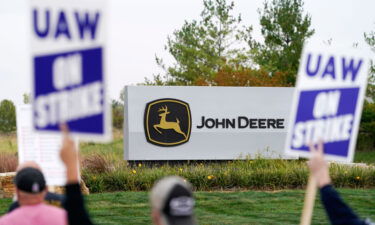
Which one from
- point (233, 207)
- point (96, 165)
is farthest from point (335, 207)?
point (96, 165)

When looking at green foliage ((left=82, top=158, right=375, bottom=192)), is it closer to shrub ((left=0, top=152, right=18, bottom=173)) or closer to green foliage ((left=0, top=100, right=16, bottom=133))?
shrub ((left=0, top=152, right=18, bottom=173))

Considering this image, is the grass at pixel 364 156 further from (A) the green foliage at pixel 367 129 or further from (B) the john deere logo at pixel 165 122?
(B) the john deere logo at pixel 165 122

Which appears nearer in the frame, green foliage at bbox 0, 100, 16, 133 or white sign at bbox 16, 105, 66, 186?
white sign at bbox 16, 105, 66, 186

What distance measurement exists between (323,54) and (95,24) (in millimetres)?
1364

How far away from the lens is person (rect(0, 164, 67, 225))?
12.3ft

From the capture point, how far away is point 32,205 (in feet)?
12.5

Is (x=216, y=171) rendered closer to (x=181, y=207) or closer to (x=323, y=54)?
Answer: (x=323, y=54)

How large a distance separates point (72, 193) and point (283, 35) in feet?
134

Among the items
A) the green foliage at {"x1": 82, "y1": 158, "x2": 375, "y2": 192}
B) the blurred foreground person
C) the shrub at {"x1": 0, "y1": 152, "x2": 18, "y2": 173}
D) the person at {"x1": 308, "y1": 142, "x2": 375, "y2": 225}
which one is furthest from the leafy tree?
the blurred foreground person

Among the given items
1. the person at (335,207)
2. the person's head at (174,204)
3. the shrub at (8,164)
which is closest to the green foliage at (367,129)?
the shrub at (8,164)

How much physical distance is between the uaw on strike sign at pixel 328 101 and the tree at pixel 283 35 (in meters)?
37.8

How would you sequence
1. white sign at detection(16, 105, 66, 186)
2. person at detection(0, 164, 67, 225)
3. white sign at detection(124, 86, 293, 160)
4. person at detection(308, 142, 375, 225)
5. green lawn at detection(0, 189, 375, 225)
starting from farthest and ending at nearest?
1. white sign at detection(124, 86, 293, 160)
2. green lawn at detection(0, 189, 375, 225)
3. white sign at detection(16, 105, 66, 186)
4. person at detection(0, 164, 67, 225)
5. person at detection(308, 142, 375, 225)

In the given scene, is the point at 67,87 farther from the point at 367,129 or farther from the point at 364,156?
the point at 367,129

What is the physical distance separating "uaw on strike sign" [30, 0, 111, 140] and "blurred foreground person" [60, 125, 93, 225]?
0.67 ft
